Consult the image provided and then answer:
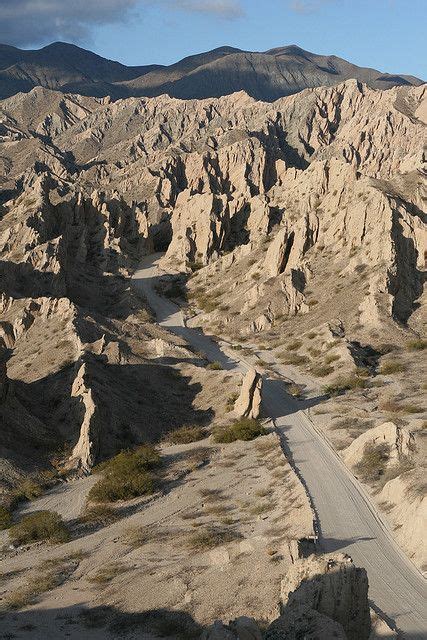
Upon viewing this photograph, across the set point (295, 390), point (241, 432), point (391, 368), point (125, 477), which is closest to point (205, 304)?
point (295, 390)

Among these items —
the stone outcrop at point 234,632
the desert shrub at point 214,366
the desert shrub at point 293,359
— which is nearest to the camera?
the stone outcrop at point 234,632

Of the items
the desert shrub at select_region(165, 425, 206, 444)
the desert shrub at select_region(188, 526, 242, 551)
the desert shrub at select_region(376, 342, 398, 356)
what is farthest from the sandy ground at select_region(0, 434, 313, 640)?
the desert shrub at select_region(376, 342, 398, 356)

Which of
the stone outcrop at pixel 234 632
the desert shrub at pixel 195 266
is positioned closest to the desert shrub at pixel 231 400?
the stone outcrop at pixel 234 632

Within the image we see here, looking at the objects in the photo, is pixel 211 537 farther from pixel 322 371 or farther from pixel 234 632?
pixel 322 371

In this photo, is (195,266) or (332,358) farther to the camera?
(195,266)

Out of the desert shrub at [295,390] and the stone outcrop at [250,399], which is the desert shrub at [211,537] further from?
the desert shrub at [295,390]

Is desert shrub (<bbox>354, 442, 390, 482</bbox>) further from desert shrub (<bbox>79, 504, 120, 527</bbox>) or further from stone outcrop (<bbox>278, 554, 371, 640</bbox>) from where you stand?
stone outcrop (<bbox>278, 554, 371, 640</bbox>)

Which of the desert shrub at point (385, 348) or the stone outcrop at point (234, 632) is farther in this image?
the desert shrub at point (385, 348)
